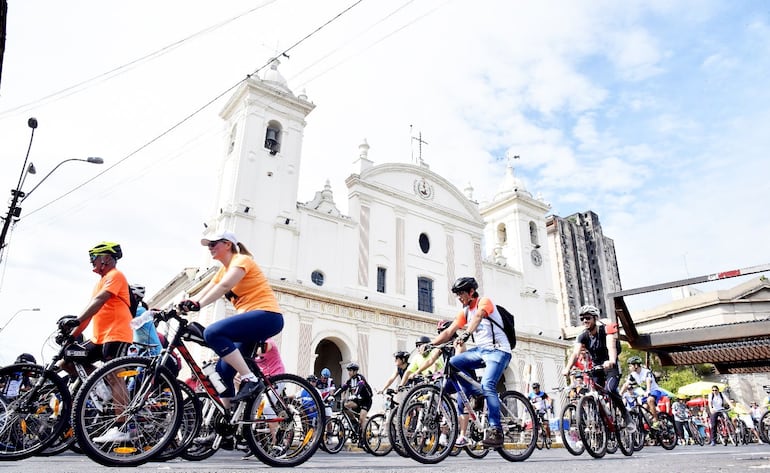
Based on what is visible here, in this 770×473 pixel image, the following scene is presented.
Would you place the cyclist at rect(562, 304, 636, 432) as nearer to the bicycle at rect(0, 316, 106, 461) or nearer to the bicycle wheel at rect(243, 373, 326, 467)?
the bicycle wheel at rect(243, 373, 326, 467)

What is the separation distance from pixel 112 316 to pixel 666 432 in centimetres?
749

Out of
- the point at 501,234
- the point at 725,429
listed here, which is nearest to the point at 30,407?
the point at 725,429

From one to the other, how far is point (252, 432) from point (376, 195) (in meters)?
20.6

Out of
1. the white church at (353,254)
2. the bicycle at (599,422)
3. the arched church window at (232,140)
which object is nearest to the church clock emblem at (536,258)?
the white church at (353,254)

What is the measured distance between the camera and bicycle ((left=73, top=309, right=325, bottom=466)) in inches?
111

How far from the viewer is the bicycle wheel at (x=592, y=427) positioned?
4926mm

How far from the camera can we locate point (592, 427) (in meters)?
5.08

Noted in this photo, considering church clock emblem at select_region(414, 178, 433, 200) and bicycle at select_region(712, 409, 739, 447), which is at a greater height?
church clock emblem at select_region(414, 178, 433, 200)

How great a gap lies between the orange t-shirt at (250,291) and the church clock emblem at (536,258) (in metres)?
27.0

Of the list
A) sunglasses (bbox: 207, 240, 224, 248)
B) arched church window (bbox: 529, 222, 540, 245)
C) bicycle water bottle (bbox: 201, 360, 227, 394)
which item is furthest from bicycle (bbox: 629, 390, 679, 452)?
arched church window (bbox: 529, 222, 540, 245)

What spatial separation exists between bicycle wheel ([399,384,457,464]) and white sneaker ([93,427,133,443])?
1981 millimetres

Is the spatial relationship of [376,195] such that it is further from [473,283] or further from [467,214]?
[473,283]

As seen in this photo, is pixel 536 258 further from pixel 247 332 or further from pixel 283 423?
pixel 247 332

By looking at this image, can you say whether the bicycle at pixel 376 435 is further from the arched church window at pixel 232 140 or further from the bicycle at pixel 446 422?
the arched church window at pixel 232 140
